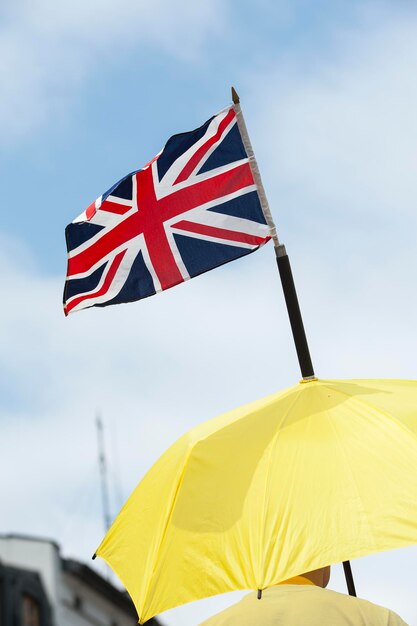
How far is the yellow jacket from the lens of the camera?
3.43m

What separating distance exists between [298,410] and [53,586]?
92.5 ft

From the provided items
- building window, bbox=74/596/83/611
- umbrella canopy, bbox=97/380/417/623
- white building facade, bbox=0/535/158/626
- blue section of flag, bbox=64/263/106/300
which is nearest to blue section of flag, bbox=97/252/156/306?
blue section of flag, bbox=64/263/106/300

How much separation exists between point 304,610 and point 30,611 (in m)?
28.7

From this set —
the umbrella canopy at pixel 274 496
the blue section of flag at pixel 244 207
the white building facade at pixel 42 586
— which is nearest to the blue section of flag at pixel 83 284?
the blue section of flag at pixel 244 207

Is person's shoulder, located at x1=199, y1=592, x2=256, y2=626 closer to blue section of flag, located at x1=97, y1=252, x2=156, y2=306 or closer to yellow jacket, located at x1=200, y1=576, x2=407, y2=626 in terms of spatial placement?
yellow jacket, located at x1=200, y1=576, x2=407, y2=626

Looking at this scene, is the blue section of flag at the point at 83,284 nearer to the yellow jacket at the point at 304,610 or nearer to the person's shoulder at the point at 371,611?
the yellow jacket at the point at 304,610

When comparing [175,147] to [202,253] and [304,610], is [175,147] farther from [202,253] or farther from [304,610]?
[304,610]

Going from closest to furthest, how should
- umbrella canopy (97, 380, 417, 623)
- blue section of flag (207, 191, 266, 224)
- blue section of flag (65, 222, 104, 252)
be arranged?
umbrella canopy (97, 380, 417, 623)
blue section of flag (207, 191, 266, 224)
blue section of flag (65, 222, 104, 252)

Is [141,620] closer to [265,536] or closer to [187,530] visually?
[187,530]

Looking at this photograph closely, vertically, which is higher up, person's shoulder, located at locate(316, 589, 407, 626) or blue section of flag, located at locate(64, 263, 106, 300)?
blue section of flag, located at locate(64, 263, 106, 300)

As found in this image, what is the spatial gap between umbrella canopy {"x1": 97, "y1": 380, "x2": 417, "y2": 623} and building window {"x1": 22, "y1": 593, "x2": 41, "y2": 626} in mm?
27320

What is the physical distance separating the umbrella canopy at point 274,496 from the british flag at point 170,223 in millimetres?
1079

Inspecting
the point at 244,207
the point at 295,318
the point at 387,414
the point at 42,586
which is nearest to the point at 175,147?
the point at 244,207

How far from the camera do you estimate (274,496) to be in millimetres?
3916
